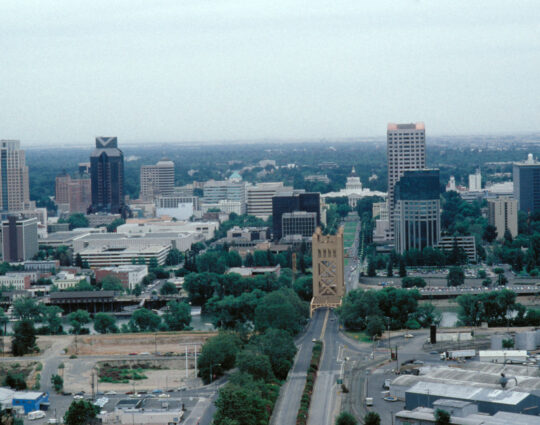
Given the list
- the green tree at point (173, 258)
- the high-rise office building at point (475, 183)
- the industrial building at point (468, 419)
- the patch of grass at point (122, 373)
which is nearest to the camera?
the industrial building at point (468, 419)

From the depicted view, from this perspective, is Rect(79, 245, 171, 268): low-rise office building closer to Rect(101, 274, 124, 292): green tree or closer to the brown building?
Rect(101, 274, 124, 292): green tree

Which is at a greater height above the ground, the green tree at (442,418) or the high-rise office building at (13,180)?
the high-rise office building at (13,180)

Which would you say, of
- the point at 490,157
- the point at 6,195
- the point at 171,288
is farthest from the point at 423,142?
the point at 490,157

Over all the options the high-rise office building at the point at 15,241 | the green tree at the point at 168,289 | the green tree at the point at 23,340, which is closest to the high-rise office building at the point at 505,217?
the green tree at the point at 168,289

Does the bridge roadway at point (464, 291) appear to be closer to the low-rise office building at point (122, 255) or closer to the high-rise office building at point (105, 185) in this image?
the low-rise office building at point (122, 255)

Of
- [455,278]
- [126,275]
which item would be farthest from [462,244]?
[126,275]

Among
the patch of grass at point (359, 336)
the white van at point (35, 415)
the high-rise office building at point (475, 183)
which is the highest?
the high-rise office building at point (475, 183)
